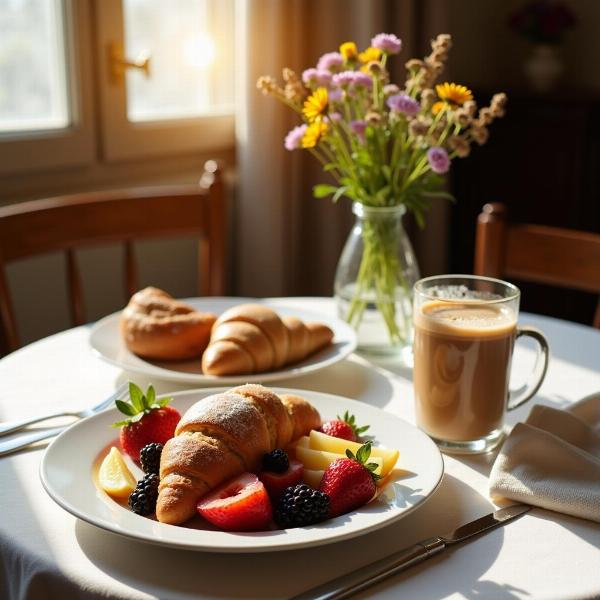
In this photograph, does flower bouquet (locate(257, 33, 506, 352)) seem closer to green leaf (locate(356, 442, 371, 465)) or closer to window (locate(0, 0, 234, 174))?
green leaf (locate(356, 442, 371, 465))

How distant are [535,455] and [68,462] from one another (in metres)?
0.45

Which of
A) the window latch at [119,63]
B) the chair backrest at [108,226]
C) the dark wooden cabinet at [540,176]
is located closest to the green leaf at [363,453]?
the chair backrest at [108,226]

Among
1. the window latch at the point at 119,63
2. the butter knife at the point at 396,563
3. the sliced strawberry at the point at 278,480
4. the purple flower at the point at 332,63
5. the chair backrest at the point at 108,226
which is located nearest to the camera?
the butter knife at the point at 396,563

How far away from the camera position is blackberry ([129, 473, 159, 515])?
2.37 ft

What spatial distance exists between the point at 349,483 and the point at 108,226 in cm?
102

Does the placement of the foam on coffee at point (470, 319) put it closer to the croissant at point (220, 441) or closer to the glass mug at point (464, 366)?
the glass mug at point (464, 366)

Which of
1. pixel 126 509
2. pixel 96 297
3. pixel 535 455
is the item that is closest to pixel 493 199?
pixel 96 297

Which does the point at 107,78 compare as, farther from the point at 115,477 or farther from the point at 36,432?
the point at 115,477

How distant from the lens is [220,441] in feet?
2.45

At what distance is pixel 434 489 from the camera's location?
0.74m

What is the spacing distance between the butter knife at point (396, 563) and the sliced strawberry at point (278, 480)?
105mm

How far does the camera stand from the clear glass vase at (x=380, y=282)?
45.6 inches

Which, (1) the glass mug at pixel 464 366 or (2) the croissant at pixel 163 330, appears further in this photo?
(2) the croissant at pixel 163 330

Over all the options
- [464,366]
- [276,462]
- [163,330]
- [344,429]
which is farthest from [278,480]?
[163,330]
